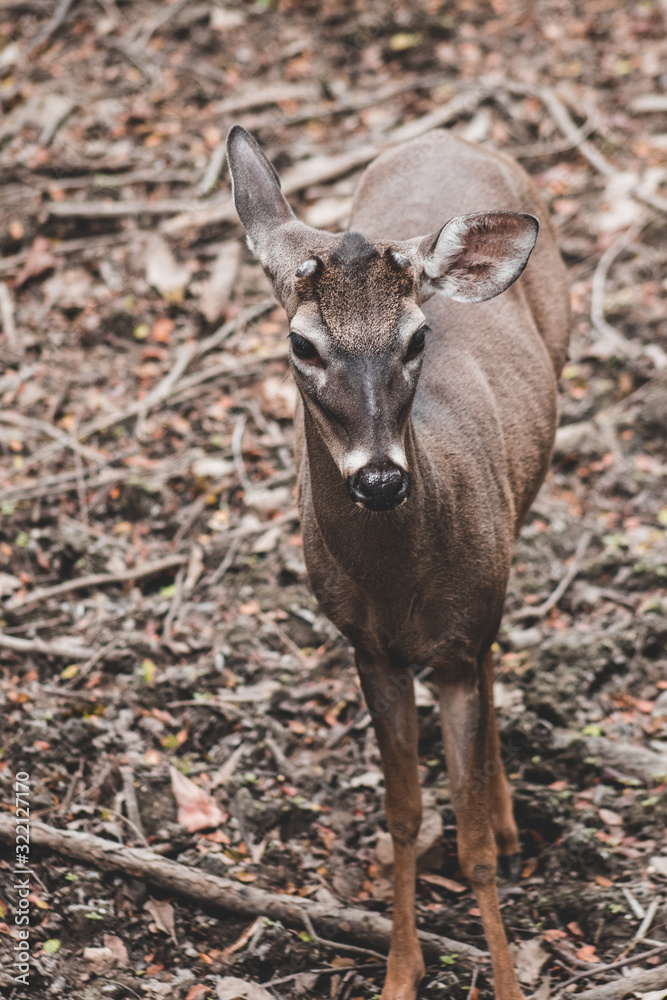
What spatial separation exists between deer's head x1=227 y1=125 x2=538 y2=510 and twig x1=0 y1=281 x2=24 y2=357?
429 cm

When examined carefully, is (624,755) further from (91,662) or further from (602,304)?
(602,304)

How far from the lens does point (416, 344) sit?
312cm

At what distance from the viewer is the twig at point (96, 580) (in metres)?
5.66

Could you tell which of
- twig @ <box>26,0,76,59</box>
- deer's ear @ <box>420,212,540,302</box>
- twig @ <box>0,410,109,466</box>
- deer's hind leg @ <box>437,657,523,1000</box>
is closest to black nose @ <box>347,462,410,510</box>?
deer's ear @ <box>420,212,540,302</box>

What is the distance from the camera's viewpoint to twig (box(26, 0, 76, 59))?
976 cm

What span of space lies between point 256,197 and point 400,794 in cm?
227

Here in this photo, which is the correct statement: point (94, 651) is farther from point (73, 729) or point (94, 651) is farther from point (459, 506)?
point (459, 506)

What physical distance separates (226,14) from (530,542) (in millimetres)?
6665

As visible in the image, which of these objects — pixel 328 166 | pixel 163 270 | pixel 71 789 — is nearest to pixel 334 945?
pixel 71 789

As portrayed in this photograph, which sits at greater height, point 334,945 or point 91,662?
point 91,662

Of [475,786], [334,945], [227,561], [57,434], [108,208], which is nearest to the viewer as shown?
[475,786]

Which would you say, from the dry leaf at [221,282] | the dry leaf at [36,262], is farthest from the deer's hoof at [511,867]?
the dry leaf at [36,262]

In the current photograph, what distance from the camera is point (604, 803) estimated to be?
4625 millimetres

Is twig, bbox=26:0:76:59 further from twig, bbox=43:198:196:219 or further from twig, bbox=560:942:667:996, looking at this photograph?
twig, bbox=560:942:667:996
